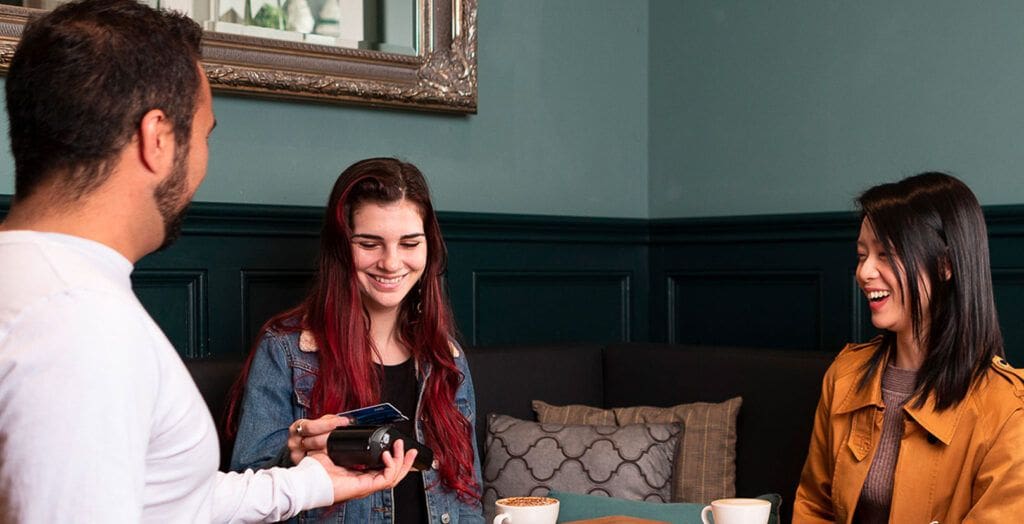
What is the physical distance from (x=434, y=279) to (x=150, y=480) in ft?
5.71

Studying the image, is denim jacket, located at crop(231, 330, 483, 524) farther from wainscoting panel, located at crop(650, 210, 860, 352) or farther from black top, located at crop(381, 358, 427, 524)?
wainscoting panel, located at crop(650, 210, 860, 352)

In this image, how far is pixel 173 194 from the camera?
1.20 m

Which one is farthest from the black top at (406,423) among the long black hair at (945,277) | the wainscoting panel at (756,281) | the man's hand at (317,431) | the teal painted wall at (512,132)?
the wainscoting panel at (756,281)

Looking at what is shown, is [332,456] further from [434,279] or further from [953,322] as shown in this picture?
[953,322]

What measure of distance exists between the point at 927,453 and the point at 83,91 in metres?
1.87

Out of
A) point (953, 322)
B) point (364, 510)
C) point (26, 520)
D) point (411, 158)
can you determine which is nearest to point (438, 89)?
point (411, 158)

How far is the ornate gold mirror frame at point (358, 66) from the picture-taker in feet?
10.2

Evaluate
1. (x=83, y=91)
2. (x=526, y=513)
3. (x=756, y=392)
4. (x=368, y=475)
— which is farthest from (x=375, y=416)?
(x=756, y=392)

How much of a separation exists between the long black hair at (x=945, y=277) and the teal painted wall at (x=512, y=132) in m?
1.58

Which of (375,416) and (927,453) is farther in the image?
(927,453)

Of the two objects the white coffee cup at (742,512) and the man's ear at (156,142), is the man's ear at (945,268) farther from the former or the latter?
the man's ear at (156,142)

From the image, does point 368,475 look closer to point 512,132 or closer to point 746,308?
point 512,132

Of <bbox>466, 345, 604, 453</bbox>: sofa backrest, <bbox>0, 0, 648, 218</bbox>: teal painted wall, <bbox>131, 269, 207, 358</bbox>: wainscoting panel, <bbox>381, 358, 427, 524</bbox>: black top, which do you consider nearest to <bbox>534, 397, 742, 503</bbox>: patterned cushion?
<bbox>466, 345, 604, 453</bbox>: sofa backrest

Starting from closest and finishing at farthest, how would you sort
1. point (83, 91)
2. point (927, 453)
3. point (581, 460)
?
point (83, 91) → point (927, 453) → point (581, 460)
